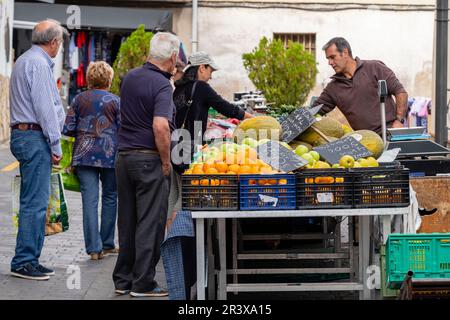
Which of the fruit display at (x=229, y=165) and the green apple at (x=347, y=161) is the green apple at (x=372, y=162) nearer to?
the green apple at (x=347, y=161)

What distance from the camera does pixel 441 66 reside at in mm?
12570

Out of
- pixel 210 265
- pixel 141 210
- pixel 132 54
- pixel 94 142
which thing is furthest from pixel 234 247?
pixel 132 54

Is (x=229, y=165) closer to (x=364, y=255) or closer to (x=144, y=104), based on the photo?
(x=144, y=104)

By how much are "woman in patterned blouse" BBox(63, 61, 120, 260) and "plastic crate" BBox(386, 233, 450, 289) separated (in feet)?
11.7

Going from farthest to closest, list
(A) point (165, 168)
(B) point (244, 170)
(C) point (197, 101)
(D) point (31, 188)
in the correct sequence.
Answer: (C) point (197, 101), (D) point (31, 188), (A) point (165, 168), (B) point (244, 170)

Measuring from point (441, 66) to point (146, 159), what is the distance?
611 cm

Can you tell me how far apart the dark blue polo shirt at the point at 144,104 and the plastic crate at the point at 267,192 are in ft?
3.23

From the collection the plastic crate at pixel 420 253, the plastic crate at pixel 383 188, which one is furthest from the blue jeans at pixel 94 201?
the plastic crate at pixel 420 253

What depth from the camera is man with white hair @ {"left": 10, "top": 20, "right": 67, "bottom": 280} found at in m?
7.95

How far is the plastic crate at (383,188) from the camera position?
6859mm

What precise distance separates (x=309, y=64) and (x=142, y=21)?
5.65m

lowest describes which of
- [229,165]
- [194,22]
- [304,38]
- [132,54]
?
[229,165]

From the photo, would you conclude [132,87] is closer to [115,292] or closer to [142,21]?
[115,292]

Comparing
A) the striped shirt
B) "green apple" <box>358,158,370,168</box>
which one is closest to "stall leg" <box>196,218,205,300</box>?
"green apple" <box>358,158,370,168</box>
